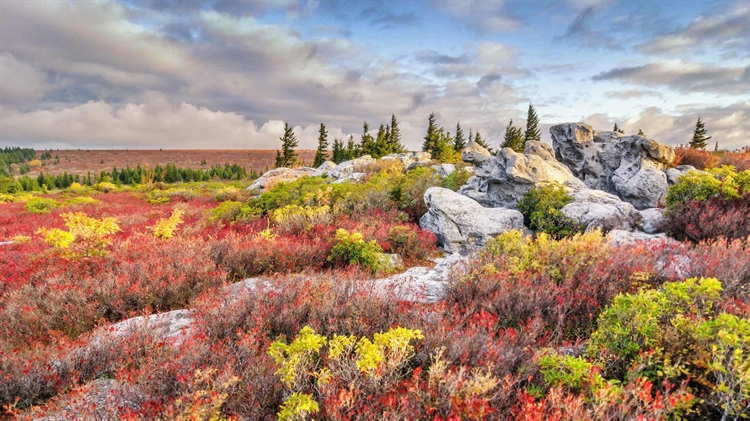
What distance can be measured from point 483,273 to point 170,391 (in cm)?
474

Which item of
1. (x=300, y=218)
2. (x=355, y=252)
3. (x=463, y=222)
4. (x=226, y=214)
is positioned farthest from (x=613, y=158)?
(x=226, y=214)

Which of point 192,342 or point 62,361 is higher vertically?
point 192,342

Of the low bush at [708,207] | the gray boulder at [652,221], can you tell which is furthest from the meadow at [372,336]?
the gray boulder at [652,221]

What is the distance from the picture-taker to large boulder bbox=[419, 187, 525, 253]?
10633 mm

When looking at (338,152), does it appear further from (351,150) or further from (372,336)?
(372,336)

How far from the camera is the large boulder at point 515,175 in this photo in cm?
1252

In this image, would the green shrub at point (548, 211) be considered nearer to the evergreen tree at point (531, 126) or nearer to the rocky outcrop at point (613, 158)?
the rocky outcrop at point (613, 158)

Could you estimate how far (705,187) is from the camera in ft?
31.8

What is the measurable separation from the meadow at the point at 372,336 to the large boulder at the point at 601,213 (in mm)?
3184

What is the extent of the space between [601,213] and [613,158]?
7443mm

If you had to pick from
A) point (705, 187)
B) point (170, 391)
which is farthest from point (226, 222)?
point (705, 187)

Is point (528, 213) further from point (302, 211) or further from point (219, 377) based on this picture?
point (219, 377)

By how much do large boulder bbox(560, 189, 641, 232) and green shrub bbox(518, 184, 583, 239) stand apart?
21 cm

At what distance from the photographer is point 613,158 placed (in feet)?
52.1
